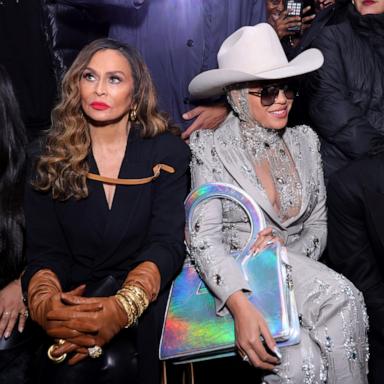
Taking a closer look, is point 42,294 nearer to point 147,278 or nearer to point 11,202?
point 147,278

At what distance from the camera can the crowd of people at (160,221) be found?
7.91 feet

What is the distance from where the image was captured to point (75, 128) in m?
2.71

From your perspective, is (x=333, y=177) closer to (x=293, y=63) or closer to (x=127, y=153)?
(x=293, y=63)

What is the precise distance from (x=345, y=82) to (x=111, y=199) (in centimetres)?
145

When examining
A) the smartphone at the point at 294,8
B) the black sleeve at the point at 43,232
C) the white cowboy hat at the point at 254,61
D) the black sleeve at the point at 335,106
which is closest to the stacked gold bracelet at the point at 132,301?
the black sleeve at the point at 43,232

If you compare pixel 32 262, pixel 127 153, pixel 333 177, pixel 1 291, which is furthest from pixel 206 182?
pixel 1 291

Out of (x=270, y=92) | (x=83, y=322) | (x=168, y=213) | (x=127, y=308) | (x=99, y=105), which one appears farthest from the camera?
(x=270, y=92)

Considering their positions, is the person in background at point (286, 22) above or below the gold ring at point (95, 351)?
above

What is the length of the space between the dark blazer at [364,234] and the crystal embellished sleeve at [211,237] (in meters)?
0.51

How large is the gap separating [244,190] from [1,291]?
1.17 m

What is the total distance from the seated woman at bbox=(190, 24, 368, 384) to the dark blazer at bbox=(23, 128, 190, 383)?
0.14 metres

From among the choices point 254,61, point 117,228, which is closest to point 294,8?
point 254,61

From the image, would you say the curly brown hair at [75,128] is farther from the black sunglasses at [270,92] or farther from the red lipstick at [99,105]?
the black sunglasses at [270,92]

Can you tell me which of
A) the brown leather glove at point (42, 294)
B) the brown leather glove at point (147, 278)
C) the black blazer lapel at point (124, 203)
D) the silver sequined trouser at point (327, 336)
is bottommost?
the silver sequined trouser at point (327, 336)
